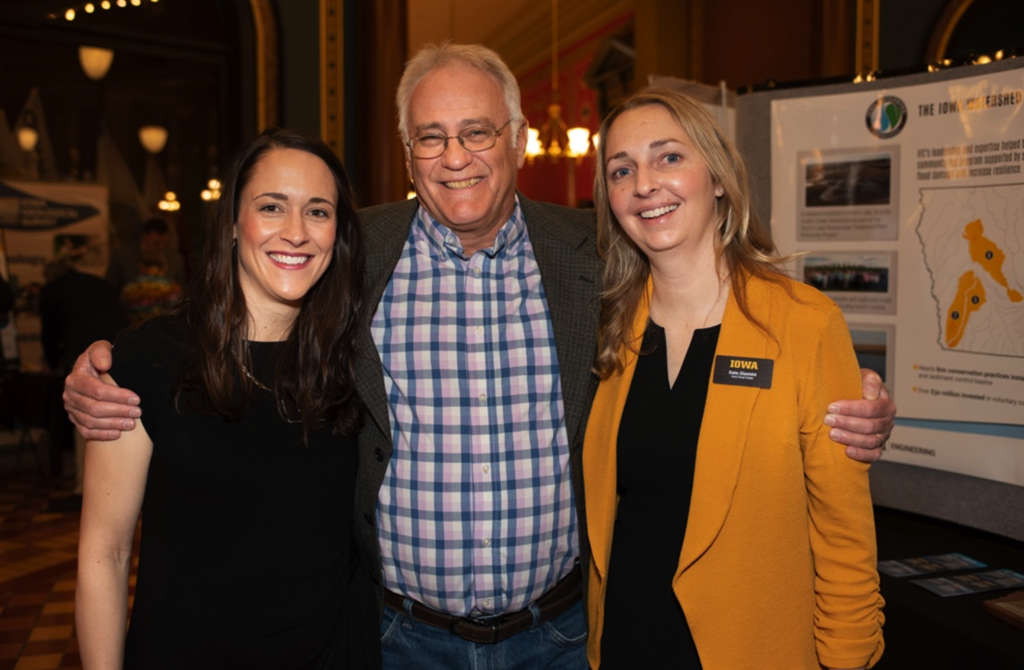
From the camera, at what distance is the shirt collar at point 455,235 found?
6.84 feet

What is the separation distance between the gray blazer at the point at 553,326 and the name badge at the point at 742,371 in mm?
377

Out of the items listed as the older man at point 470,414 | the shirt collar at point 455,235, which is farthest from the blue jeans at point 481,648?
the shirt collar at point 455,235

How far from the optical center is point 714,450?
→ 1.58m

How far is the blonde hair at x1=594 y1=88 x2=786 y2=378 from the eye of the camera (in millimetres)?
1718

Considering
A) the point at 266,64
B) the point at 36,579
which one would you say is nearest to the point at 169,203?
the point at 266,64

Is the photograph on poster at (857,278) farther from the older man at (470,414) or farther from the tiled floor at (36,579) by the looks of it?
the tiled floor at (36,579)

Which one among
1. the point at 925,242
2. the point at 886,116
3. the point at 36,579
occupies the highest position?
the point at 886,116

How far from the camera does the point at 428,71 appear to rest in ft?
6.87

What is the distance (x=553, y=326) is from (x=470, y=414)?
0.30 metres

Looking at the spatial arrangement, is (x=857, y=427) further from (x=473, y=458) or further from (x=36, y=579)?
(x=36, y=579)

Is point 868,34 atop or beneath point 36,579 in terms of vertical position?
atop

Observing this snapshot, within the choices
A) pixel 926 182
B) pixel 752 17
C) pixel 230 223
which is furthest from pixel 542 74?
pixel 230 223

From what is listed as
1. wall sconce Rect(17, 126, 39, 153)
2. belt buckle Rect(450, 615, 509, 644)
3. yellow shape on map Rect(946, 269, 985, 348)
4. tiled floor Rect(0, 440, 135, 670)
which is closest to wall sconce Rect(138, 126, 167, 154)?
wall sconce Rect(17, 126, 39, 153)

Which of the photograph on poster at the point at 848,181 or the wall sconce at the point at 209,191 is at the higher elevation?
the wall sconce at the point at 209,191
